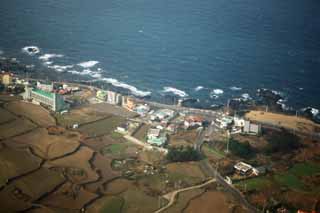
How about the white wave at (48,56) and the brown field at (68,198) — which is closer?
the brown field at (68,198)

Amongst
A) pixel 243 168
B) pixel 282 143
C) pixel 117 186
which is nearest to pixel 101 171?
pixel 117 186

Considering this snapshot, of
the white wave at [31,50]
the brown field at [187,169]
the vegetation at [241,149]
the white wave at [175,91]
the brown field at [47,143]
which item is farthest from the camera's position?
the white wave at [31,50]

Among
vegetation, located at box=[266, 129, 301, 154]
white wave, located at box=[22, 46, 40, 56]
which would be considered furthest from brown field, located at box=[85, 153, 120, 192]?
white wave, located at box=[22, 46, 40, 56]

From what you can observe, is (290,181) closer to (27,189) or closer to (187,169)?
(187,169)

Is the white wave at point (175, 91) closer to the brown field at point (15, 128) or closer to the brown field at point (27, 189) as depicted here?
the brown field at point (15, 128)

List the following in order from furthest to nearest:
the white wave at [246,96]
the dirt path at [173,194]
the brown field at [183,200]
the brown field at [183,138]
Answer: the white wave at [246,96], the brown field at [183,138], the dirt path at [173,194], the brown field at [183,200]

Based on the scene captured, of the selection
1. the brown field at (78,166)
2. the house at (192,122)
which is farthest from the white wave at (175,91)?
the brown field at (78,166)

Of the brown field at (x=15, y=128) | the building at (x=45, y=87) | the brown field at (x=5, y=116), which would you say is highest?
the building at (x=45, y=87)
